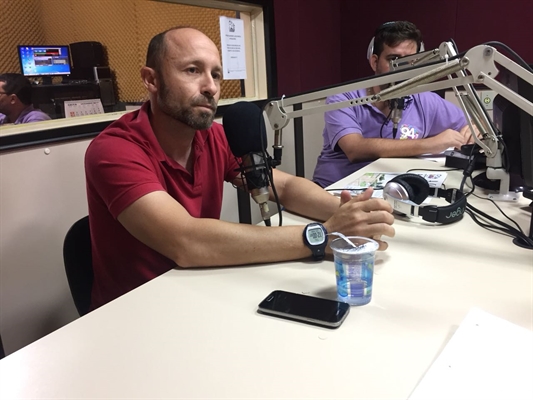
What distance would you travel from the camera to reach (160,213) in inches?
41.9

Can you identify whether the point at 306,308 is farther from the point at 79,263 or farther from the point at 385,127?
the point at 385,127

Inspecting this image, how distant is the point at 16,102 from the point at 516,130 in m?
1.84

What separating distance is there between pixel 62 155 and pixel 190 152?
1.80 ft

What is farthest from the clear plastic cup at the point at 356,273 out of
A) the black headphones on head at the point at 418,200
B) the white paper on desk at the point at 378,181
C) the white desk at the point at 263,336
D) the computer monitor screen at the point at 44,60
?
the computer monitor screen at the point at 44,60

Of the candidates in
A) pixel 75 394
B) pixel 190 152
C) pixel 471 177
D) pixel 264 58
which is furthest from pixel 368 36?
pixel 75 394

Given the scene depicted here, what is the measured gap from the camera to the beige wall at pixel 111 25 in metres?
2.63

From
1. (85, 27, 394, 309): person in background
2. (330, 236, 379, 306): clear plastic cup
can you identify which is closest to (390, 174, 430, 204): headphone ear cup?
(85, 27, 394, 309): person in background

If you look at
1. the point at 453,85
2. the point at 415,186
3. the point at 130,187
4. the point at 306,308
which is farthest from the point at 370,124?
the point at 306,308

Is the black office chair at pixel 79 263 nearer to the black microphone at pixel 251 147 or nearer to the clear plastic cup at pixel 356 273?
the black microphone at pixel 251 147

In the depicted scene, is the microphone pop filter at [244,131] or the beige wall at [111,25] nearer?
the microphone pop filter at [244,131]

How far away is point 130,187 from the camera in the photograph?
3.61 feet

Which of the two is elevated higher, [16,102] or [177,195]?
[16,102]

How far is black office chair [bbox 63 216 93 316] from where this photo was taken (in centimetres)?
129

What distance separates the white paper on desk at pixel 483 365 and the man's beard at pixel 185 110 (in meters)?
0.95
